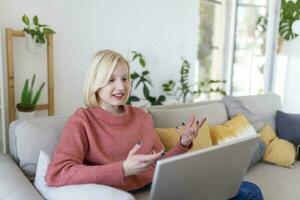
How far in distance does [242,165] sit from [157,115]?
717mm

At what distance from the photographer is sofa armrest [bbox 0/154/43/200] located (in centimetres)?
113

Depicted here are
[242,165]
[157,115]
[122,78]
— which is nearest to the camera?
[242,165]

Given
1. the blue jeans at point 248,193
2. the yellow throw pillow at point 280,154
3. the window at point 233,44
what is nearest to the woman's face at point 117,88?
the blue jeans at point 248,193

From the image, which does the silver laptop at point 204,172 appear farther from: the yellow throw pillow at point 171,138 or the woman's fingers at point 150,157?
the yellow throw pillow at point 171,138

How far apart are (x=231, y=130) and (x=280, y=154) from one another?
1.23 feet

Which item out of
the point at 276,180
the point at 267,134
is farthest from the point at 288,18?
the point at 276,180

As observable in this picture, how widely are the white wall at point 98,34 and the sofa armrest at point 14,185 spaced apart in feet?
4.53

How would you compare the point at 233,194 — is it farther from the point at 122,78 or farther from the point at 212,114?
the point at 212,114

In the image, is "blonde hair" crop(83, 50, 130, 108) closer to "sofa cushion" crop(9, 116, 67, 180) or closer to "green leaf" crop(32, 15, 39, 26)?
"sofa cushion" crop(9, 116, 67, 180)

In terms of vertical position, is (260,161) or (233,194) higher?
(233,194)

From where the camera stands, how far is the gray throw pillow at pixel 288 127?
7.36 feet

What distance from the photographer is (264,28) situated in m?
4.05

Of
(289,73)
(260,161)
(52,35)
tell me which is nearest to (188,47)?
(289,73)

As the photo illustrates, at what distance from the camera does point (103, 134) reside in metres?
1.31
